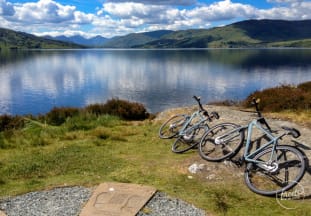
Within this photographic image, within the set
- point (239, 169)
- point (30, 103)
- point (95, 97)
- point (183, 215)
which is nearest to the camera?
point (183, 215)

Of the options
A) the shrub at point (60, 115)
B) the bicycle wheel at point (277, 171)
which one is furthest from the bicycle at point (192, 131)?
the shrub at point (60, 115)

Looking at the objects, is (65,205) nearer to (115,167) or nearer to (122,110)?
(115,167)

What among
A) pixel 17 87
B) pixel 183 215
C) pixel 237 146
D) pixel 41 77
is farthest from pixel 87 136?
pixel 41 77

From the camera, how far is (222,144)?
927cm

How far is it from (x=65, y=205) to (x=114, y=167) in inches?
99.6

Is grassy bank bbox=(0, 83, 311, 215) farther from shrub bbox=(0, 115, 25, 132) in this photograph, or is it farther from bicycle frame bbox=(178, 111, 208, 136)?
shrub bbox=(0, 115, 25, 132)

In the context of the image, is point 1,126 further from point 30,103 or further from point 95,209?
point 30,103

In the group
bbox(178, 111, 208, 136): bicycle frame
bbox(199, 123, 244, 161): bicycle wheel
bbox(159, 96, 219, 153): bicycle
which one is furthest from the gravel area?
bbox(178, 111, 208, 136): bicycle frame

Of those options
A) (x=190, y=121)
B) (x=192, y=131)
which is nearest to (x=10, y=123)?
(x=190, y=121)

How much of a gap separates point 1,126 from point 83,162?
11.4 metres

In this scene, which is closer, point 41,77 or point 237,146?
point 237,146

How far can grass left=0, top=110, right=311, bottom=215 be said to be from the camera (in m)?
6.88

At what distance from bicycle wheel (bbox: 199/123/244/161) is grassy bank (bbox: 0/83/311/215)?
481 millimetres

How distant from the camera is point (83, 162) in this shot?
940 cm
